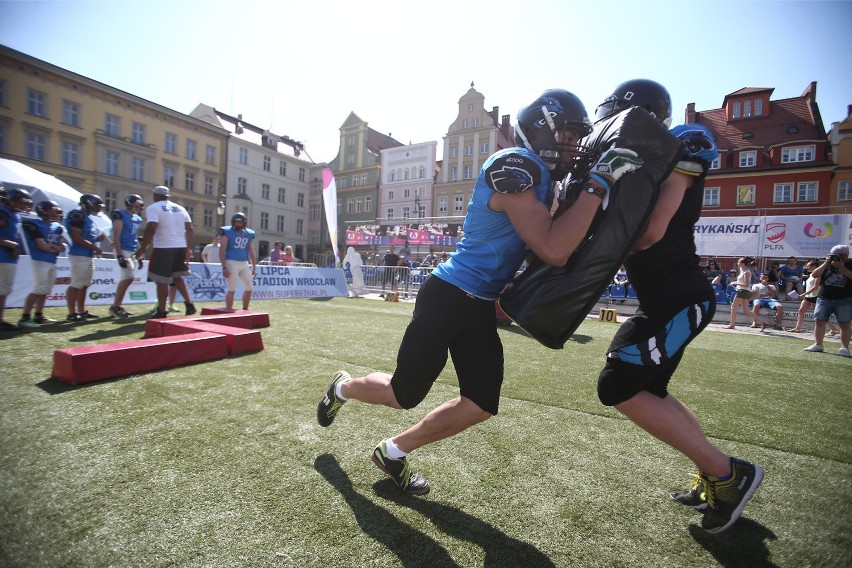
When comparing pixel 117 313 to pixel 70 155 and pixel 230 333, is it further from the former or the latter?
pixel 70 155

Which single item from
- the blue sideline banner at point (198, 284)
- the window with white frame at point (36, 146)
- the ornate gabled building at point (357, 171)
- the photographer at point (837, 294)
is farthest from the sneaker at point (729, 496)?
the ornate gabled building at point (357, 171)

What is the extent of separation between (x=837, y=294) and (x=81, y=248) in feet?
46.0

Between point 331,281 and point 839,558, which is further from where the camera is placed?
point 331,281

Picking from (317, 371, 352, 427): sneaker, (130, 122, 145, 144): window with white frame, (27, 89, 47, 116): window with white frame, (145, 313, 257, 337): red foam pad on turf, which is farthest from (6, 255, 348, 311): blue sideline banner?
(130, 122, 145, 144): window with white frame

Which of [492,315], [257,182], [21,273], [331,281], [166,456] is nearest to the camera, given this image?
[492,315]

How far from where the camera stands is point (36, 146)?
34.8 meters

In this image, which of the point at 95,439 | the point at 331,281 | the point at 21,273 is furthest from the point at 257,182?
the point at 95,439

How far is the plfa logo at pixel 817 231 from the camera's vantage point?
1542 centimetres

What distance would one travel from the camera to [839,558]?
1895 mm

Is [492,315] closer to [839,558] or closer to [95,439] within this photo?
[839,558]

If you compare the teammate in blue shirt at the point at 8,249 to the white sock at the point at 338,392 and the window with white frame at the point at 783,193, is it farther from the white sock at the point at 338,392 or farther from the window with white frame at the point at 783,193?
the window with white frame at the point at 783,193

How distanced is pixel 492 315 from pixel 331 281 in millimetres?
15130

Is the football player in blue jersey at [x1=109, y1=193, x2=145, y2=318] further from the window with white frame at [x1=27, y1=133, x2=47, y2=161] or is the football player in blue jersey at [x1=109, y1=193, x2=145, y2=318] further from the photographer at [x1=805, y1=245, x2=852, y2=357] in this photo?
the window with white frame at [x1=27, y1=133, x2=47, y2=161]

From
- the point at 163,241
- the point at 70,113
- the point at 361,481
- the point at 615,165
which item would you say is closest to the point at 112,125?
the point at 70,113
